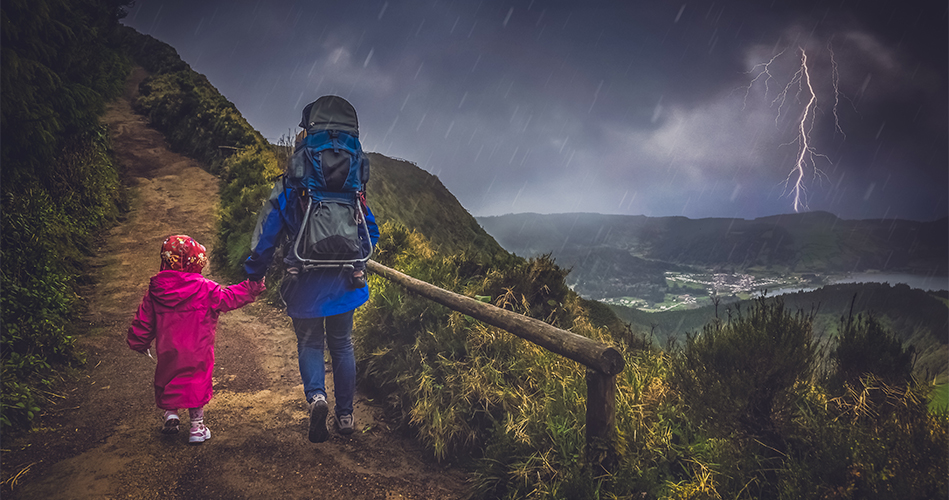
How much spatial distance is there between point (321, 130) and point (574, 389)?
271 centimetres

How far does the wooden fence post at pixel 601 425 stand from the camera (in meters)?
2.62

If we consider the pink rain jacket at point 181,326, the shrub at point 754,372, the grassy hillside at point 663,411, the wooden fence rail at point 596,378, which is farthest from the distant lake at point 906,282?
the pink rain jacket at point 181,326

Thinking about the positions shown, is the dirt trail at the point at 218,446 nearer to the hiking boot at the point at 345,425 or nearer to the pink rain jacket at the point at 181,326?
the hiking boot at the point at 345,425

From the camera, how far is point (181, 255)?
2.88 meters

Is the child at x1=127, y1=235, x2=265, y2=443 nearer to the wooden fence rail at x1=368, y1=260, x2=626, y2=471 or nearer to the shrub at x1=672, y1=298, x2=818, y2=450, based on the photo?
the wooden fence rail at x1=368, y1=260, x2=626, y2=471

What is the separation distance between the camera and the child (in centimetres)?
283

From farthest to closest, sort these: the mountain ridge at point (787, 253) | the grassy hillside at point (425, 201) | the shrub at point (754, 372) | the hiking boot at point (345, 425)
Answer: the mountain ridge at point (787, 253) < the grassy hillside at point (425, 201) < the hiking boot at point (345, 425) < the shrub at point (754, 372)

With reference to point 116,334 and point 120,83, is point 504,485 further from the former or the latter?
point 120,83

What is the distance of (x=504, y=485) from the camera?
9.61 feet

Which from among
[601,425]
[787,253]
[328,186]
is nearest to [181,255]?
[328,186]

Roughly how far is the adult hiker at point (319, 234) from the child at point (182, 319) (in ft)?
1.08

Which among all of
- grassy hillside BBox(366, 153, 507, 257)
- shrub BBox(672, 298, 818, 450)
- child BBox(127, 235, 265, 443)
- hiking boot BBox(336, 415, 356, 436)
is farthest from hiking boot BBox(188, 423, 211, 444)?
grassy hillside BBox(366, 153, 507, 257)

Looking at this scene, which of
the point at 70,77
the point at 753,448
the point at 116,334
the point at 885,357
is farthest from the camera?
the point at 70,77

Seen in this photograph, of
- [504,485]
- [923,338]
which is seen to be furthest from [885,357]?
[504,485]
